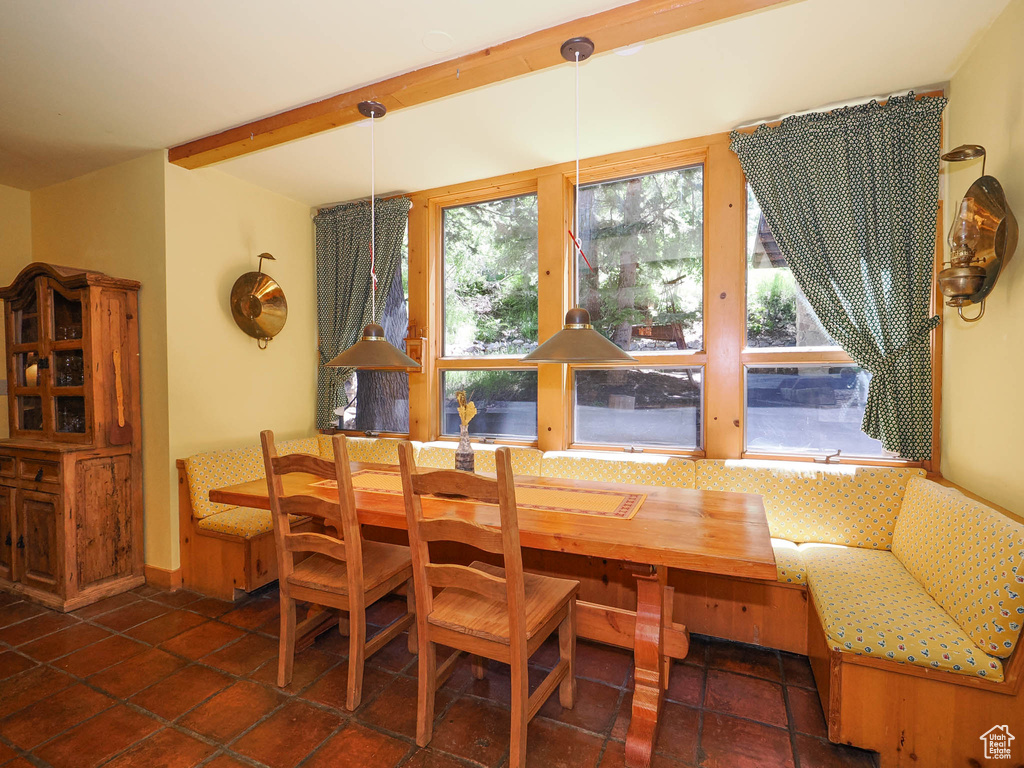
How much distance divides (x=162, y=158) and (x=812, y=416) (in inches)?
171

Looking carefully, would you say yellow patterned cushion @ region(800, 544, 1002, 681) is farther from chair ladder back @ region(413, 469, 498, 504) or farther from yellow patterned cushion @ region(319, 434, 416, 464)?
Answer: yellow patterned cushion @ region(319, 434, 416, 464)

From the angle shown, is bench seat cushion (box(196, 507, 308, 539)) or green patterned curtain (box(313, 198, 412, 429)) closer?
bench seat cushion (box(196, 507, 308, 539))

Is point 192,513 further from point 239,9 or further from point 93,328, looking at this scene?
point 239,9

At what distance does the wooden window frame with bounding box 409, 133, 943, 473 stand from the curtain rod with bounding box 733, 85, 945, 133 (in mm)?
148

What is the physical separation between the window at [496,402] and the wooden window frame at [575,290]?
7 cm

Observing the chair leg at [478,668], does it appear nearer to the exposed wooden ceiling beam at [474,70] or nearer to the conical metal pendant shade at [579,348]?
the conical metal pendant shade at [579,348]

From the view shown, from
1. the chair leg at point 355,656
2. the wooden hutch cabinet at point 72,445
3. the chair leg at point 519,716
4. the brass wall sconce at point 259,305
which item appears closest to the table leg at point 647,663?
the chair leg at point 519,716

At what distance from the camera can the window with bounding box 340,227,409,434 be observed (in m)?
4.14

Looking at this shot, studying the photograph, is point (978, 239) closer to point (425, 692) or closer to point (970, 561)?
point (970, 561)

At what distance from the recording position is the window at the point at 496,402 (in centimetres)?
371

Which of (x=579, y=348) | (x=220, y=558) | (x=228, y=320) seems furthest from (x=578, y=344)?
(x=228, y=320)

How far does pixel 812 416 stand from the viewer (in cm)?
293

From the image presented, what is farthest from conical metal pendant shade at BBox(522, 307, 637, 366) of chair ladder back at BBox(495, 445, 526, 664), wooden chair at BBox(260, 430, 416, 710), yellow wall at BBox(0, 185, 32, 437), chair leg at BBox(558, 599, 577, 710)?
yellow wall at BBox(0, 185, 32, 437)

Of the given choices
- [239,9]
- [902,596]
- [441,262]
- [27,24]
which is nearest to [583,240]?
[441,262]
